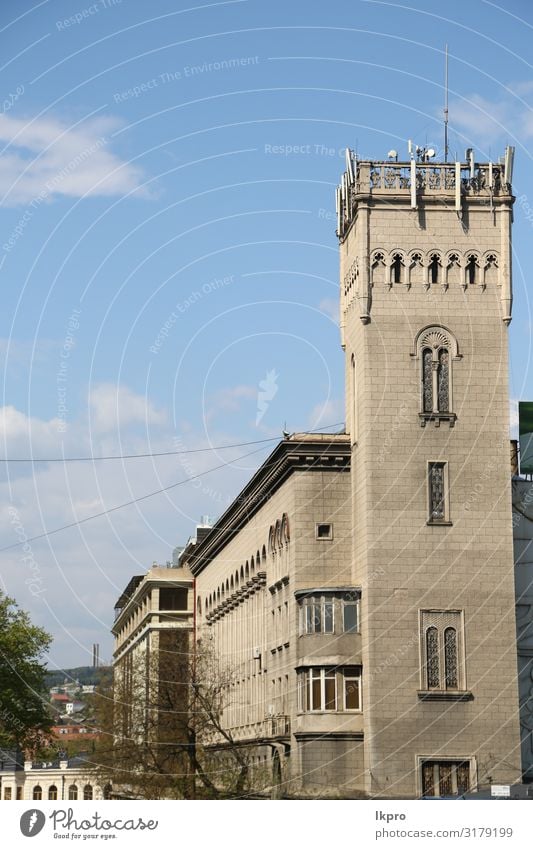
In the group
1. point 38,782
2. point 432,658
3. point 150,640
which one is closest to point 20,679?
point 150,640

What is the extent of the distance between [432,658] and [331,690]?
5480 millimetres

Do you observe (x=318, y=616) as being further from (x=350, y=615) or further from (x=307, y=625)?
(x=350, y=615)

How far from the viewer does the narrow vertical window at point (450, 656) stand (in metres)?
72.3

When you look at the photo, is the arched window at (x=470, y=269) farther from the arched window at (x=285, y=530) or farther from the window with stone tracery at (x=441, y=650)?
the window with stone tracery at (x=441, y=650)

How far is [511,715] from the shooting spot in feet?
235

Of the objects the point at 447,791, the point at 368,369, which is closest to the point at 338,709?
the point at 447,791

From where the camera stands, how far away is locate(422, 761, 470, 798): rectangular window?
70.1 metres

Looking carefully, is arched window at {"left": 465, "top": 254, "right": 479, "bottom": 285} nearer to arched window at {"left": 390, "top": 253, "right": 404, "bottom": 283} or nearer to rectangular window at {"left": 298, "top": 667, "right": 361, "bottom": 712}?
arched window at {"left": 390, "top": 253, "right": 404, "bottom": 283}

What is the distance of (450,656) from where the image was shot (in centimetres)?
7262

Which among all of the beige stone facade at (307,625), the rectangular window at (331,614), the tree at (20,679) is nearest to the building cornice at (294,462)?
the beige stone facade at (307,625)

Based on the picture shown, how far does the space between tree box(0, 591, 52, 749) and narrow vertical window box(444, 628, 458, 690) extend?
62.5 meters

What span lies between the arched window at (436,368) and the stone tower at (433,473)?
77 mm
